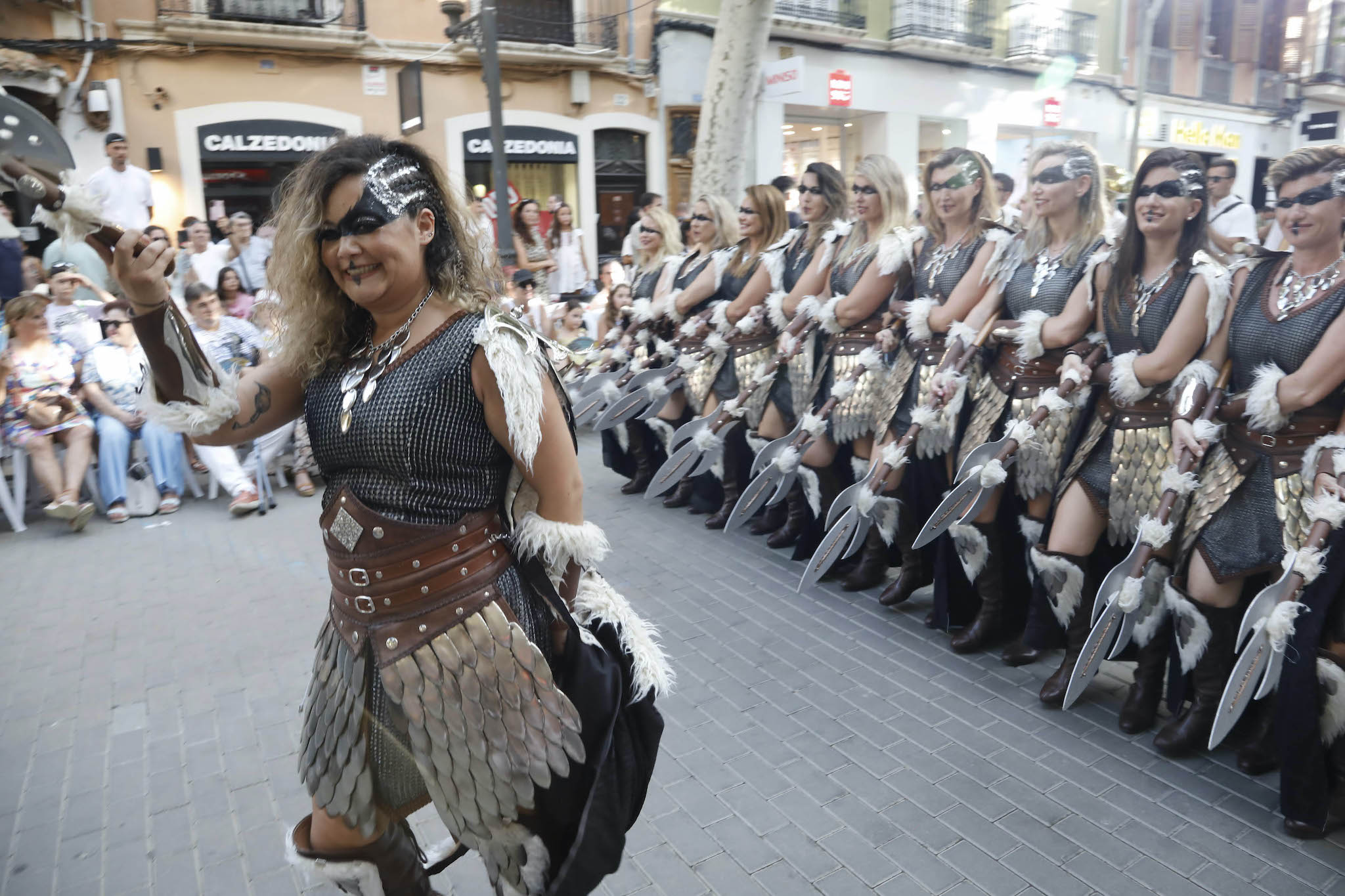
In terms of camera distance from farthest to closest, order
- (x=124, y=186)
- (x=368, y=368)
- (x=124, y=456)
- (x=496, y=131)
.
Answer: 1. (x=496, y=131)
2. (x=124, y=186)
3. (x=124, y=456)
4. (x=368, y=368)

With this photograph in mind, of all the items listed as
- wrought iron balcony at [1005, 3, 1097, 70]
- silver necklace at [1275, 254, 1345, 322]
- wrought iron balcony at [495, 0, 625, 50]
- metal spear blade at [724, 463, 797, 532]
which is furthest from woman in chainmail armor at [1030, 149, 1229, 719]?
wrought iron balcony at [1005, 3, 1097, 70]

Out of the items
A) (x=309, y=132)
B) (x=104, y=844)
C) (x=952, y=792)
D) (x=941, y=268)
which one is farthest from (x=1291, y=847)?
(x=309, y=132)

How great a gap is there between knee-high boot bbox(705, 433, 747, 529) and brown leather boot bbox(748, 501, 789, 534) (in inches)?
7.4

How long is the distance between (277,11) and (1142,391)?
41.9 ft

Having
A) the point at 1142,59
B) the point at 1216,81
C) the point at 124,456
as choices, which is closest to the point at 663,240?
the point at 124,456

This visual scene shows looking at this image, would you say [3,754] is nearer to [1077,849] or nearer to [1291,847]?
[1077,849]

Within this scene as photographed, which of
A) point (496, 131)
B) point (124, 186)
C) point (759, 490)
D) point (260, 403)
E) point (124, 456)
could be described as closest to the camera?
point (260, 403)

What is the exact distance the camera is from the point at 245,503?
6750 millimetres

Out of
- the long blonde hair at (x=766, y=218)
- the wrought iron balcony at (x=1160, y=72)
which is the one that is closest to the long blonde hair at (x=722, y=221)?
the long blonde hair at (x=766, y=218)

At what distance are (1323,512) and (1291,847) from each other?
101 cm

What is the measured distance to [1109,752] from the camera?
3422mm

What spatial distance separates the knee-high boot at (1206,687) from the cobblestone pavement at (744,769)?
77mm

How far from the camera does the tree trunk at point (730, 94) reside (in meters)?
10.5

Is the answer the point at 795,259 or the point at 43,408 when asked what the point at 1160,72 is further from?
the point at 43,408
